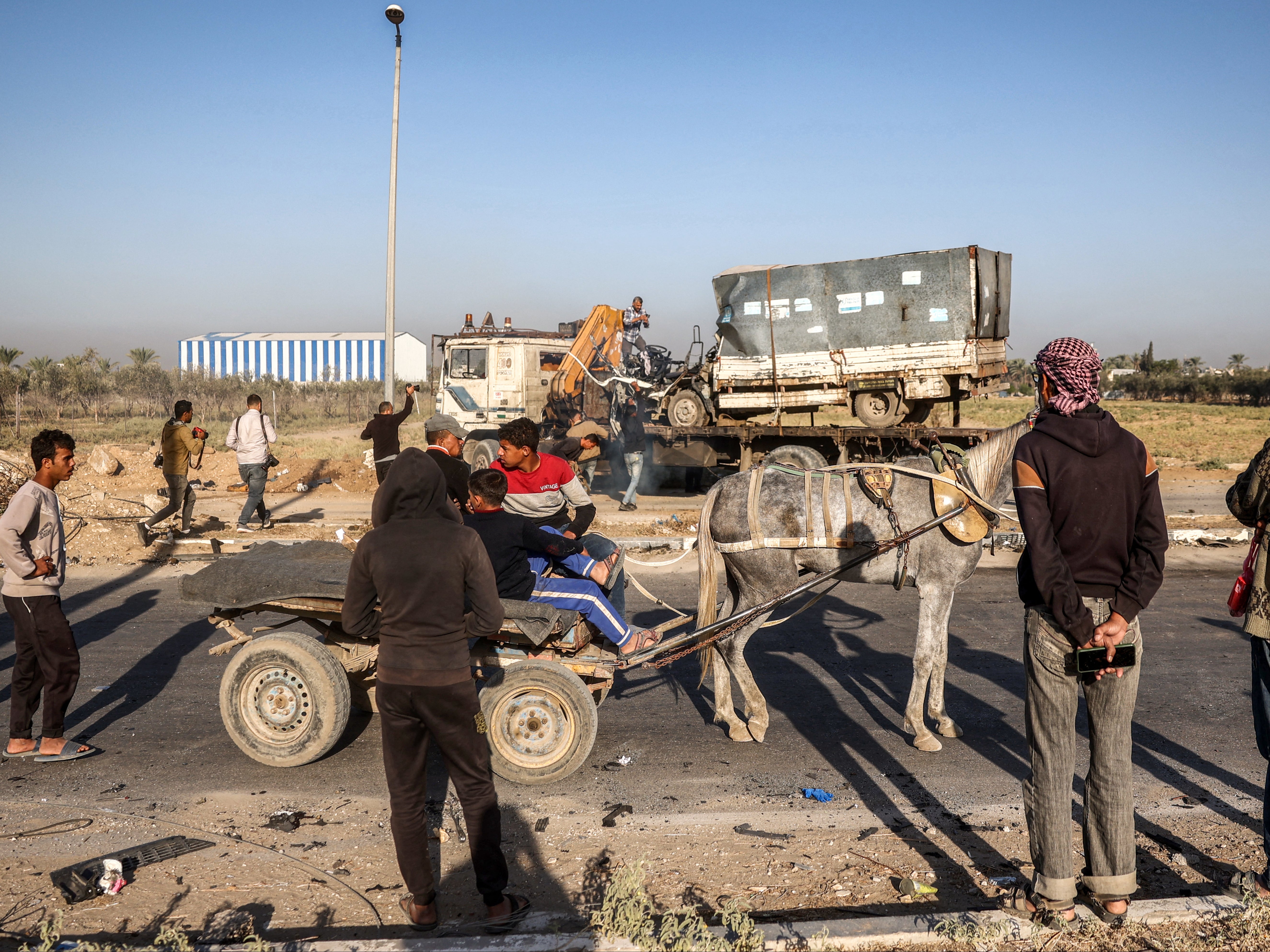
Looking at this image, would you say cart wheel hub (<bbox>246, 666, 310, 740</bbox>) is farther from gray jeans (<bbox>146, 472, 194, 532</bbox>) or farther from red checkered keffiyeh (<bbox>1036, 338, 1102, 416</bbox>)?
gray jeans (<bbox>146, 472, 194, 532</bbox>)

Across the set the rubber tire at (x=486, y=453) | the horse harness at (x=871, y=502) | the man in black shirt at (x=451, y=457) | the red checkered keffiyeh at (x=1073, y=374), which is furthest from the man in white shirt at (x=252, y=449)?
the red checkered keffiyeh at (x=1073, y=374)

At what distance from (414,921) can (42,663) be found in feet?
10.8

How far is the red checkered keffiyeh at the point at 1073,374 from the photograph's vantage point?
3.43 m

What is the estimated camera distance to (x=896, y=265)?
14477 millimetres

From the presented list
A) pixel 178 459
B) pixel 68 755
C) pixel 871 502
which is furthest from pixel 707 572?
pixel 178 459

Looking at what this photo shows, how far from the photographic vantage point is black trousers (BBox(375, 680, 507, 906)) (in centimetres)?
353

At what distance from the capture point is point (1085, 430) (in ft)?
11.1

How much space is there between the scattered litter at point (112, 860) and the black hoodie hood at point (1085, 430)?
4.30 meters

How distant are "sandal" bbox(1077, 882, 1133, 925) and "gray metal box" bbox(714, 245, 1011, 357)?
11.9m

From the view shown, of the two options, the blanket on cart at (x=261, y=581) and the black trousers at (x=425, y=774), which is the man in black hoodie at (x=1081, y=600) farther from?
the blanket on cart at (x=261, y=581)

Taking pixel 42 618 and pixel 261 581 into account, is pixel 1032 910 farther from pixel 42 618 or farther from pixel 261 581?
pixel 42 618

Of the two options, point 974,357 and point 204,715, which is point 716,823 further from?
point 974,357

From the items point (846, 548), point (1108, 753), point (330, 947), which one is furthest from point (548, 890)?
point (846, 548)

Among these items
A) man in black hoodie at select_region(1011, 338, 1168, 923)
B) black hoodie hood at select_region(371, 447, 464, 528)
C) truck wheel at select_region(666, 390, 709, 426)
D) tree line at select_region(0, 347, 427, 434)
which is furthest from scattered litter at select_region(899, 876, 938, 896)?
tree line at select_region(0, 347, 427, 434)
